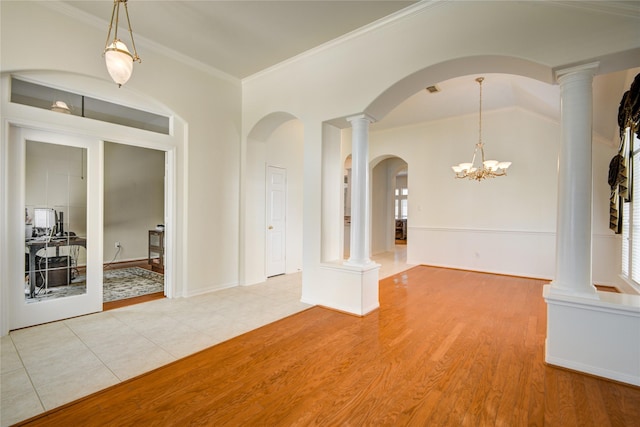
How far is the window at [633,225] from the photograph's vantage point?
376cm

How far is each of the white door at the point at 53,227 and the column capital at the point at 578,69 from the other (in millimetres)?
5035

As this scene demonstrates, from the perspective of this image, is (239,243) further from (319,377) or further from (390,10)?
(390,10)

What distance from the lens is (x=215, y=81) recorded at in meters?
4.66

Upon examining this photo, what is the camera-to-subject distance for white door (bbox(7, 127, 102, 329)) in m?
3.09

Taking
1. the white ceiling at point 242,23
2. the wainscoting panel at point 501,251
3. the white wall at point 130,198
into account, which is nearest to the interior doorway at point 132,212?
the white wall at point 130,198

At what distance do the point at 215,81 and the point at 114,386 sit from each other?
4257 millimetres

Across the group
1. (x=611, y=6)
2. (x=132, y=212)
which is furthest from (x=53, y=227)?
(x=611, y=6)

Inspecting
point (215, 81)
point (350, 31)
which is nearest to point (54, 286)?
point (215, 81)

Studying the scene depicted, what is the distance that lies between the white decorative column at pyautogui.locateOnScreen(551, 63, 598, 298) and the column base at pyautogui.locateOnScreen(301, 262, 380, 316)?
186 centimetres

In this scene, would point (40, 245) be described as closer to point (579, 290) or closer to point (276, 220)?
point (276, 220)

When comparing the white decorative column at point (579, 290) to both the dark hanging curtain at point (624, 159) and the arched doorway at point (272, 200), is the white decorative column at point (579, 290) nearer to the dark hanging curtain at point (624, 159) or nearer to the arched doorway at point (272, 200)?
the dark hanging curtain at point (624, 159)

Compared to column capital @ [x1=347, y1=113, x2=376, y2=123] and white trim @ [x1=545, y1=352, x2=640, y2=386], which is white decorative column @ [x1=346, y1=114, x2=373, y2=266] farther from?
white trim @ [x1=545, y1=352, x2=640, y2=386]

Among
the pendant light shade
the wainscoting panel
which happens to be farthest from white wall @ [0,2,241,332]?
the wainscoting panel

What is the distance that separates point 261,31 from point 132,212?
19.2 feet
